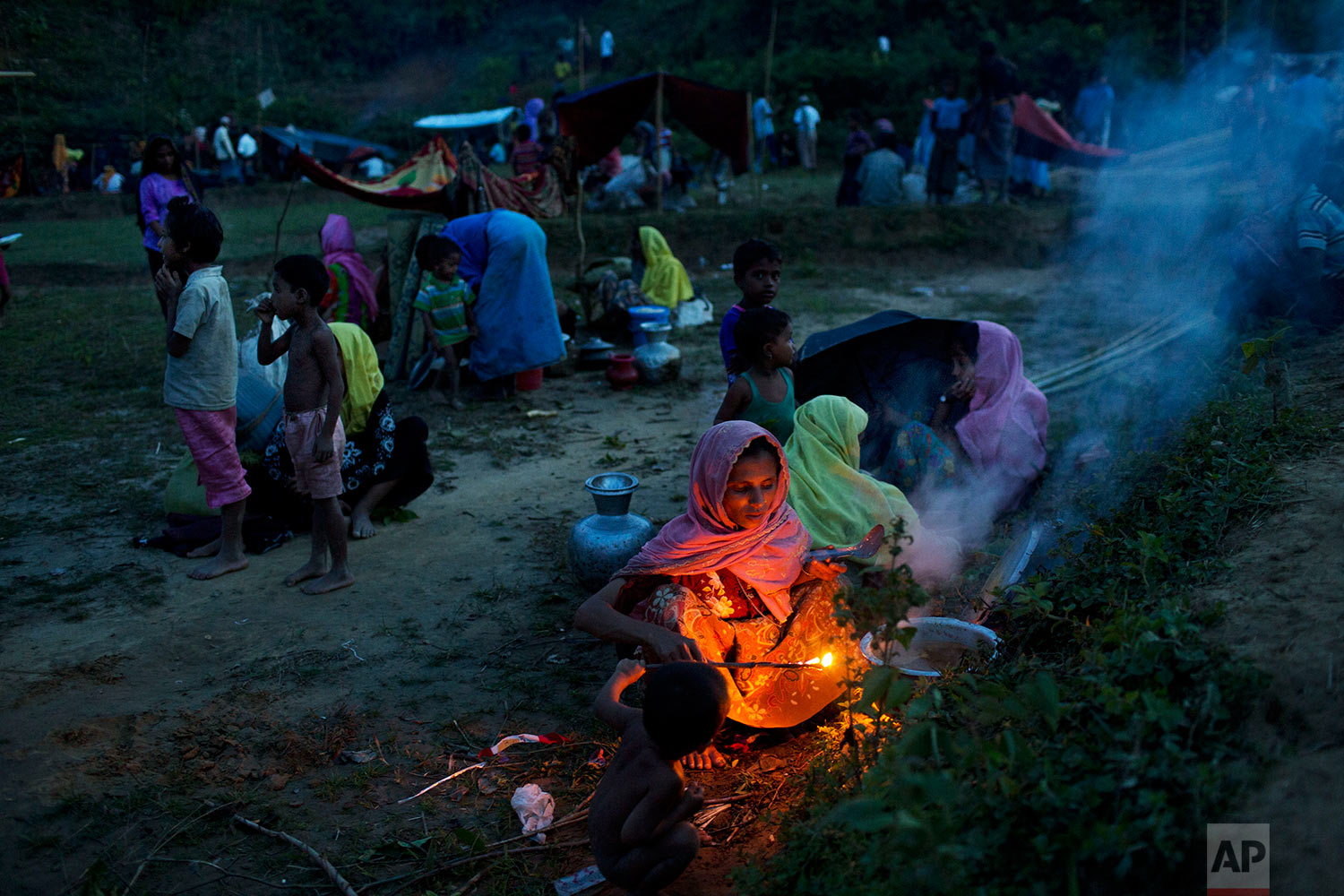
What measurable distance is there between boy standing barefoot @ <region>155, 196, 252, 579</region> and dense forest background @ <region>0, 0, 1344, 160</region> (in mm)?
5716


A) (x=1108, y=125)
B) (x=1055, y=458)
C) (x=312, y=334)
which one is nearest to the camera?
(x=312, y=334)

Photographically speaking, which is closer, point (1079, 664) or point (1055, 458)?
point (1079, 664)

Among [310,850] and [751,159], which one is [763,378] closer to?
[310,850]

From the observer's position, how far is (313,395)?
429 cm

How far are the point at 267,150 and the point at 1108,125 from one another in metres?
19.3

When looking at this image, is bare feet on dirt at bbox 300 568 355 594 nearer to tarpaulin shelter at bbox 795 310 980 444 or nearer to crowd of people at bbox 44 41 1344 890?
crowd of people at bbox 44 41 1344 890

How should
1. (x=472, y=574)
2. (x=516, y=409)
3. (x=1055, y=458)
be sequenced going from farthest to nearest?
(x=516, y=409)
(x=1055, y=458)
(x=472, y=574)

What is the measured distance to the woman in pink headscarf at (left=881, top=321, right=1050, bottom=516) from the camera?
4.92 m

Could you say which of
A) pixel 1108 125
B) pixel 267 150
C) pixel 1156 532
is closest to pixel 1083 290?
pixel 1108 125

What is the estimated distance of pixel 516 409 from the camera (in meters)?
7.56

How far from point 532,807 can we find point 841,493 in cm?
197

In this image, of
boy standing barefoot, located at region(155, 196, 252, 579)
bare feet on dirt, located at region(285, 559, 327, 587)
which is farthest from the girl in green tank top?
boy standing barefoot, located at region(155, 196, 252, 579)

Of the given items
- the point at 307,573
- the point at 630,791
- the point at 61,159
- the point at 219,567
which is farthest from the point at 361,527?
the point at 61,159

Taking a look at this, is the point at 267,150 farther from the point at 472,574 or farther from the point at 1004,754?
the point at 1004,754
